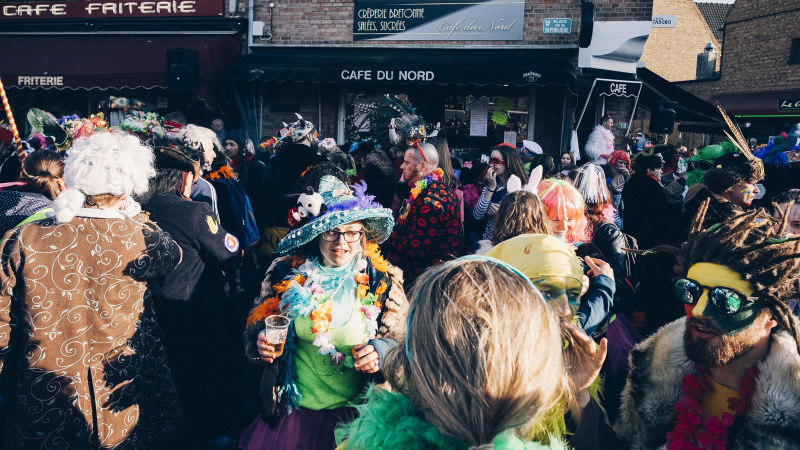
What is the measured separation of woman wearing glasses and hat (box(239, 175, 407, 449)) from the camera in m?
2.54

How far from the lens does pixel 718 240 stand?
208 centimetres

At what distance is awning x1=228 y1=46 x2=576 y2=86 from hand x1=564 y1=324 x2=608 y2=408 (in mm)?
7956

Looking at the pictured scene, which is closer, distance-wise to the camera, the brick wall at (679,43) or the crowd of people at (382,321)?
the crowd of people at (382,321)

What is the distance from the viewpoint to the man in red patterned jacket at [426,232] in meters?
4.12

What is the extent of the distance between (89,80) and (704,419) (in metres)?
11.4

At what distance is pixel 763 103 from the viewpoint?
2312 cm

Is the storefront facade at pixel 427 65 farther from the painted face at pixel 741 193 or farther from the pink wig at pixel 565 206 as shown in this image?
the pink wig at pixel 565 206

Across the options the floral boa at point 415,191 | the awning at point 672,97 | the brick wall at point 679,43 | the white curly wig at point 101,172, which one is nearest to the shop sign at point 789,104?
the brick wall at point 679,43

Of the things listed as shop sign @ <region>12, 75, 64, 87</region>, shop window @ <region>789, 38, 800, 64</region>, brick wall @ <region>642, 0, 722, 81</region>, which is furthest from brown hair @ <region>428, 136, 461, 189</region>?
brick wall @ <region>642, 0, 722, 81</region>

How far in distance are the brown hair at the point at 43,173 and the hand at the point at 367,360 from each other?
2390 millimetres

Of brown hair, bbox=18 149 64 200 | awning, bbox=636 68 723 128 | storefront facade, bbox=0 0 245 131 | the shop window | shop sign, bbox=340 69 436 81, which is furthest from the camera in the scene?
the shop window

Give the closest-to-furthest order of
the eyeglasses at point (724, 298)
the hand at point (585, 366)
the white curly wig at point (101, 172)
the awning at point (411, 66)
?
the hand at point (585, 366) < the eyeglasses at point (724, 298) < the white curly wig at point (101, 172) < the awning at point (411, 66)

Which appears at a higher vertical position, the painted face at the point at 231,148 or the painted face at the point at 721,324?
the painted face at the point at 721,324

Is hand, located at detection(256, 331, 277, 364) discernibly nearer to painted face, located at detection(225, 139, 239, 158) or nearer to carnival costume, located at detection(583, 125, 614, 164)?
painted face, located at detection(225, 139, 239, 158)
